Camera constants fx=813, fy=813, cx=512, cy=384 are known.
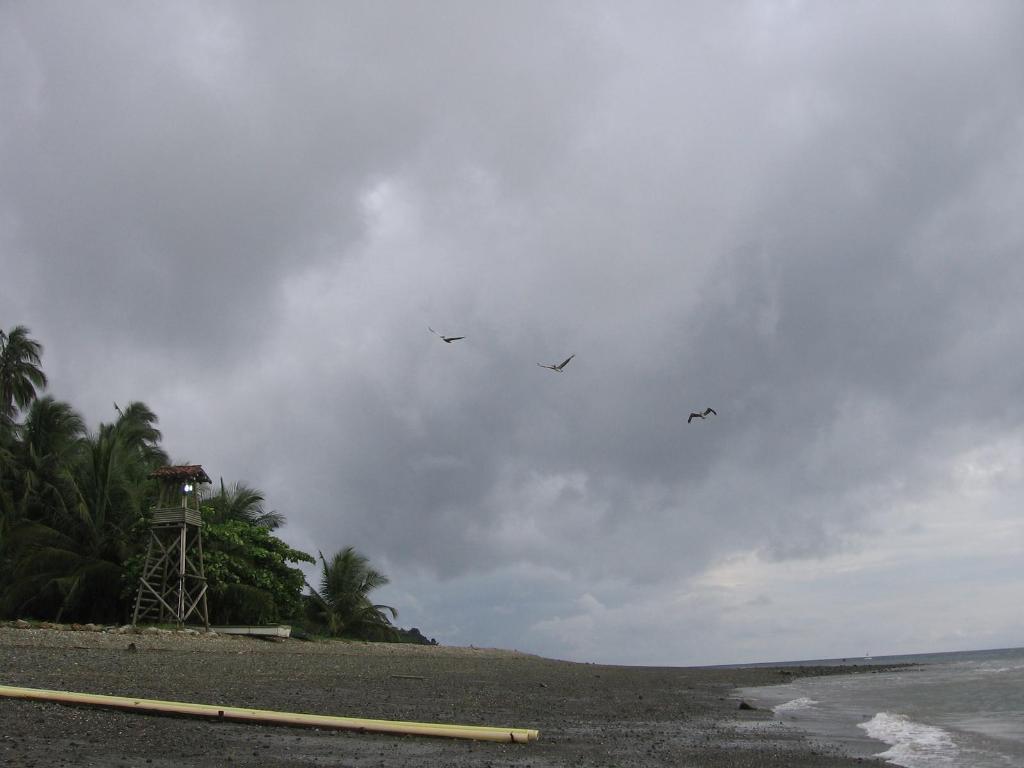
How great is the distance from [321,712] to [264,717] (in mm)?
1952

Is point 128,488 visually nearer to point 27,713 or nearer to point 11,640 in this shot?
point 11,640

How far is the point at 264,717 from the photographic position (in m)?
9.94

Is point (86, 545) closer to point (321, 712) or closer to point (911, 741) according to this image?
point (321, 712)

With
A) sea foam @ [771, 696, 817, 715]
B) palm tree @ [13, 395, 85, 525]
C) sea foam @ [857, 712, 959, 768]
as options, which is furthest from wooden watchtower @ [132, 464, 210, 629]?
sea foam @ [857, 712, 959, 768]

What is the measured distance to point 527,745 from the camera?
10.4m

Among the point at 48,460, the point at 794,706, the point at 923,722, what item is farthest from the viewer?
the point at 48,460

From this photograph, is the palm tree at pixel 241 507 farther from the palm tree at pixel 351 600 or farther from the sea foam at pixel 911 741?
the sea foam at pixel 911 741

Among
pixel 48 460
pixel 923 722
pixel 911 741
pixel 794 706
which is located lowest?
pixel 911 741

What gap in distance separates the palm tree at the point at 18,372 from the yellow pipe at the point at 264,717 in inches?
1385

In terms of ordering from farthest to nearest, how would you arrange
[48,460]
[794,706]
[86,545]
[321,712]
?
[48,460] → [86,545] → [794,706] → [321,712]

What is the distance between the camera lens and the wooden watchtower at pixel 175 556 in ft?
95.4

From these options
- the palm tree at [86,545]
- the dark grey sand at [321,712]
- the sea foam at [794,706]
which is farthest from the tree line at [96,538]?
the sea foam at [794,706]

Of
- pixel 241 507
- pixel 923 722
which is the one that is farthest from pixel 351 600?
pixel 923 722

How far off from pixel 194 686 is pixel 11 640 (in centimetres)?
638
